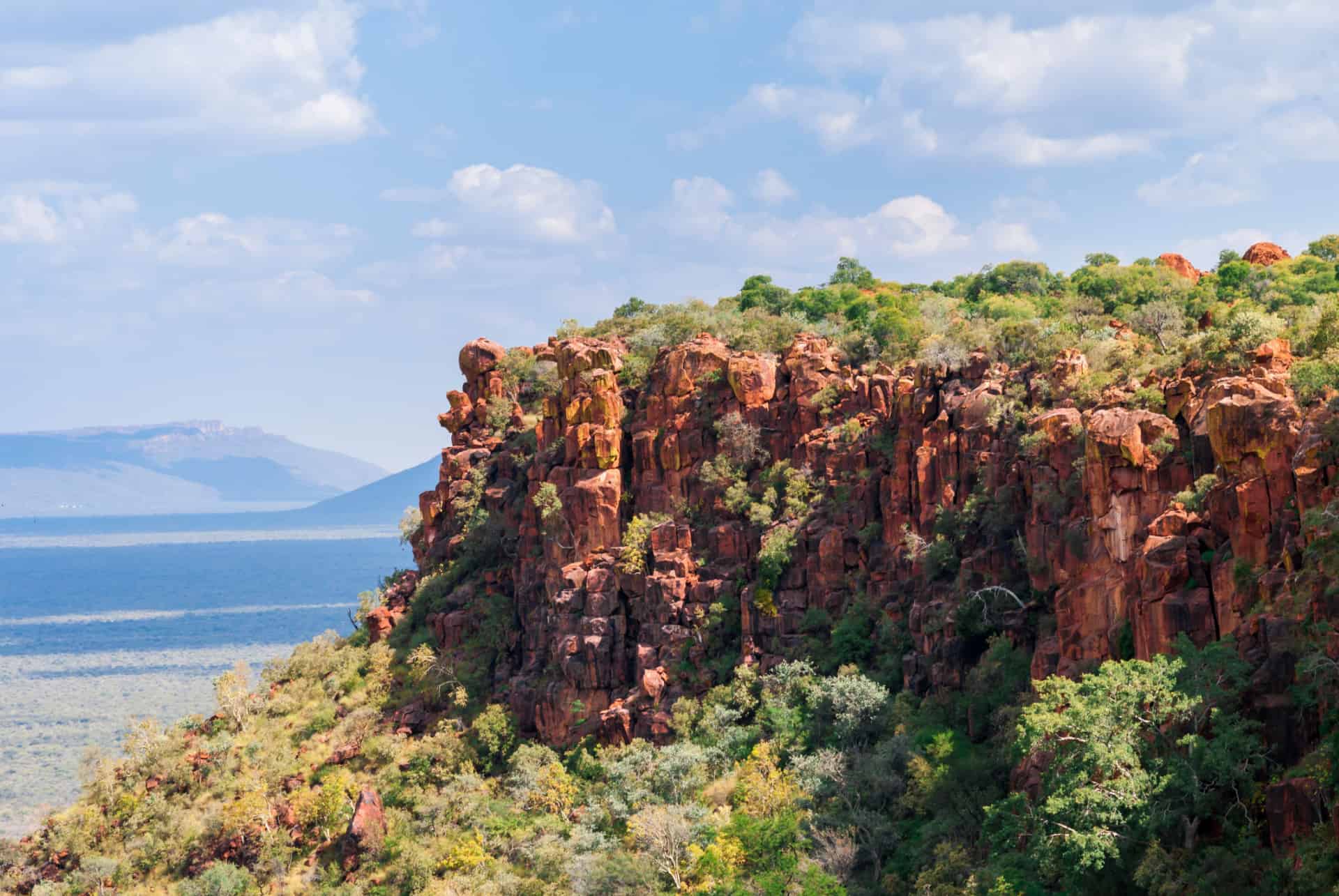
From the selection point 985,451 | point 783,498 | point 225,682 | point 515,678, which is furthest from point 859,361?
point 225,682

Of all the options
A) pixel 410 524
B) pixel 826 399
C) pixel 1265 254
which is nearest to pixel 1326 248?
pixel 1265 254

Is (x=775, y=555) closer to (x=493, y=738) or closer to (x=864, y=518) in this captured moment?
(x=864, y=518)

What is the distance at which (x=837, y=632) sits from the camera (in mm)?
64812

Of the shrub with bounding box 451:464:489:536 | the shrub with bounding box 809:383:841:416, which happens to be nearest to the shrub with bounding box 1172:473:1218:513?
the shrub with bounding box 809:383:841:416

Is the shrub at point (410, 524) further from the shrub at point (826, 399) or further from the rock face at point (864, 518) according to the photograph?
the shrub at point (826, 399)

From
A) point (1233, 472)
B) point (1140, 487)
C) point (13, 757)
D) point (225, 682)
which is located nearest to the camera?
point (1233, 472)

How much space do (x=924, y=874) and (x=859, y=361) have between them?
33.9 m

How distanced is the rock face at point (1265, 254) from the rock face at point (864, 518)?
109 ft

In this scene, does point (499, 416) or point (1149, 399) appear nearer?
point (1149, 399)

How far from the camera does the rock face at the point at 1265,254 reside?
9094 centimetres

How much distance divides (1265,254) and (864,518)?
4021 centimetres

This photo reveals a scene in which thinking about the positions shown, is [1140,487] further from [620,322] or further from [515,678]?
[620,322]

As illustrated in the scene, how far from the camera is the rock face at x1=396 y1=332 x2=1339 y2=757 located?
45562 millimetres

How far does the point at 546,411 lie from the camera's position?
270 feet
